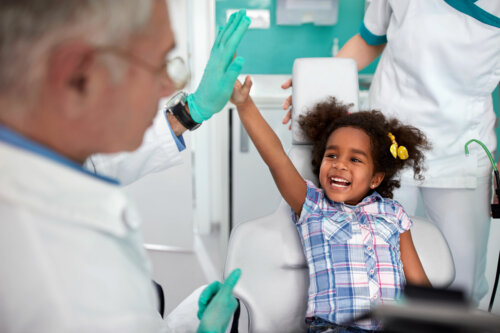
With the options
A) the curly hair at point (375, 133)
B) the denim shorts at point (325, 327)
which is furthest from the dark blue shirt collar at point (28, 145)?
the curly hair at point (375, 133)

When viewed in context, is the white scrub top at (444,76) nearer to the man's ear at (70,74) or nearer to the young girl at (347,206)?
the young girl at (347,206)

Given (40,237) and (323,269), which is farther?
(323,269)

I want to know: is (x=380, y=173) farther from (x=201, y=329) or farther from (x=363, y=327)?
(x=201, y=329)

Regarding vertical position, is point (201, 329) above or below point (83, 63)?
below

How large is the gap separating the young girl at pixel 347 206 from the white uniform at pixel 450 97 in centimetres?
8

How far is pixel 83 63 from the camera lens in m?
0.45

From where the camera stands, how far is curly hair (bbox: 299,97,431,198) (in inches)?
50.2

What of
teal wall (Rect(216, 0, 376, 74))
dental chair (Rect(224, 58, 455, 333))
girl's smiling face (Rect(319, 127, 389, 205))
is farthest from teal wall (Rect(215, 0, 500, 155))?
girl's smiling face (Rect(319, 127, 389, 205))

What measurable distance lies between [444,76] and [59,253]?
4.08ft

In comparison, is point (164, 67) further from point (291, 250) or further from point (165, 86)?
point (291, 250)

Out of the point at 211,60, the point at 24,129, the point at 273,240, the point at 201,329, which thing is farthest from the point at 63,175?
the point at 273,240

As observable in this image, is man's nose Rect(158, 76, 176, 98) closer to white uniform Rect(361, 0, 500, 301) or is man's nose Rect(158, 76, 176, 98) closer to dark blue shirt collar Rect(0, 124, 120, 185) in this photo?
dark blue shirt collar Rect(0, 124, 120, 185)

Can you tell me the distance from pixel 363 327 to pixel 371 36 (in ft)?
3.24

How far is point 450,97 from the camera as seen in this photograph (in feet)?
4.33
